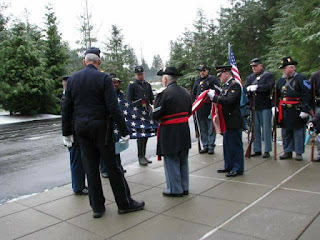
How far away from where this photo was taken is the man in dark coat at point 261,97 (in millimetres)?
7203

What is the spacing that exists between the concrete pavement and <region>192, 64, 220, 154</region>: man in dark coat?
6.76 feet

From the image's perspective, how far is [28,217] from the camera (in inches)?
179

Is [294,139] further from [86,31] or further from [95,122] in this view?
[86,31]

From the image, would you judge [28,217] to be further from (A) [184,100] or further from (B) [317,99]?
(B) [317,99]

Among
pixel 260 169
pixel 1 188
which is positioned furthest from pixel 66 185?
pixel 260 169

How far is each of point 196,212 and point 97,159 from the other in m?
1.47

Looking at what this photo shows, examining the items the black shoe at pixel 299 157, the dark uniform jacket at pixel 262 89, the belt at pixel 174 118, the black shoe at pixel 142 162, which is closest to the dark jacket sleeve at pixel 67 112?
the belt at pixel 174 118

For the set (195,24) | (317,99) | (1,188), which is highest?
(195,24)

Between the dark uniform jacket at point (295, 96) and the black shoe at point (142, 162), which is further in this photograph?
the black shoe at point (142, 162)

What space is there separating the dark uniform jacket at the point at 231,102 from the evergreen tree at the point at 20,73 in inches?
716

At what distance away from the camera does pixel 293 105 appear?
6941 mm

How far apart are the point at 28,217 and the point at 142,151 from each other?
10.9 ft

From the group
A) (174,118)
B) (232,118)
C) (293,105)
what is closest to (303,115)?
(293,105)

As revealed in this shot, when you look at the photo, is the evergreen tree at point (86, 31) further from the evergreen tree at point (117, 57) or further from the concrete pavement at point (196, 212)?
the concrete pavement at point (196, 212)
